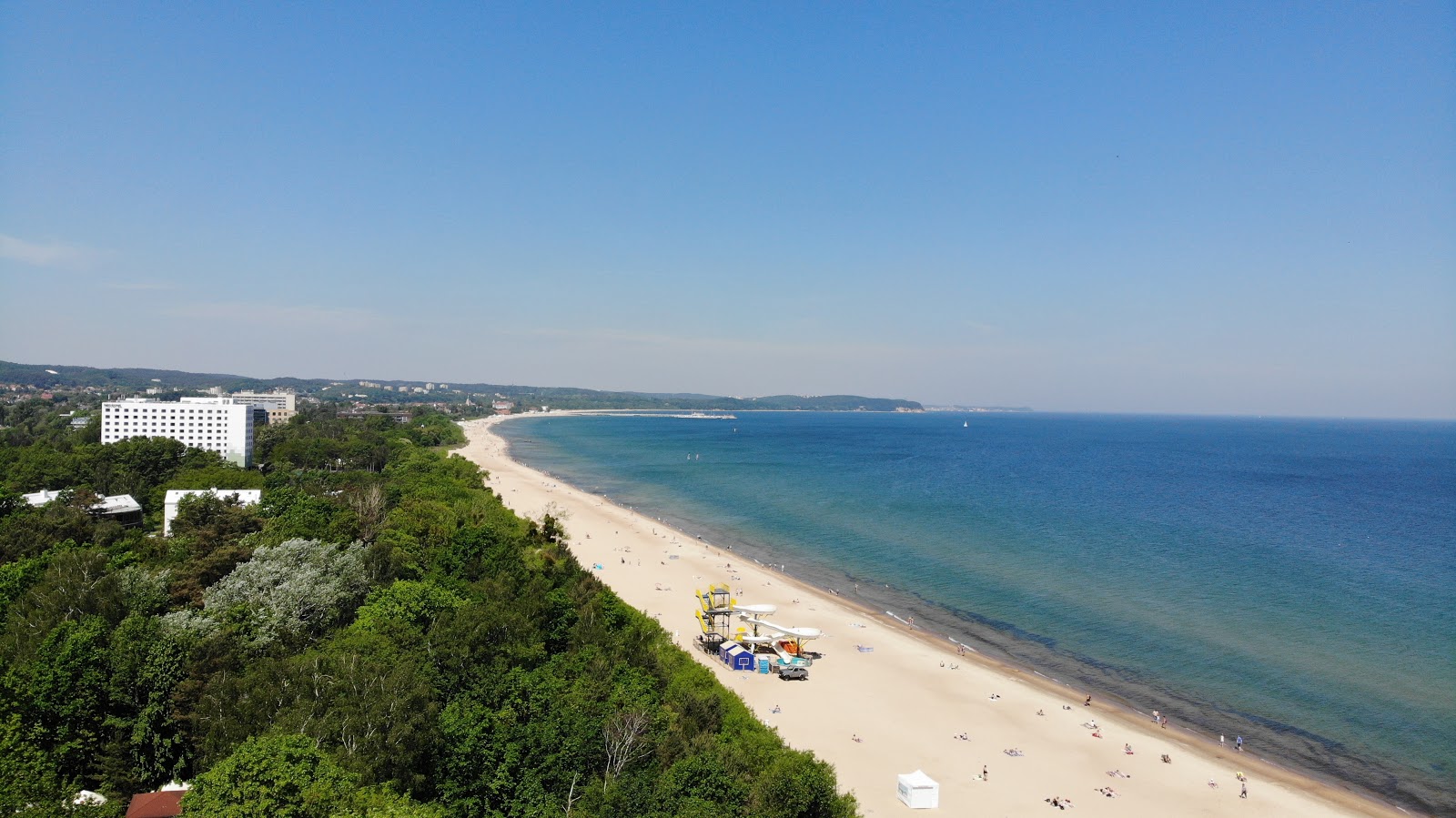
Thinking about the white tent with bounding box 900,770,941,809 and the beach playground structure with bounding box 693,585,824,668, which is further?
the beach playground structure with bounding box 693,585,824,668

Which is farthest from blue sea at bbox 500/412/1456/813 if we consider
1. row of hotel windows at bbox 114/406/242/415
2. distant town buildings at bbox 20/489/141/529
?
row of hotel windows at bbox 114/406/242/415

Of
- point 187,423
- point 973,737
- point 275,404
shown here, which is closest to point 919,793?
point 973,737

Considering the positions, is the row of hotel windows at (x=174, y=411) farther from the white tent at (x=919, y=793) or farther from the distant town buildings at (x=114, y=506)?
the white tent at (x=919, y=793)

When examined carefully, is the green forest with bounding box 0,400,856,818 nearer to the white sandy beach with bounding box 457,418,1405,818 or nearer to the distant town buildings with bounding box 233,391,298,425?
the white sandy beach with bounding box 457,418,1405,818

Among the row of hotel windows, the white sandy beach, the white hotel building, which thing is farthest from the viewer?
the row of hotel windows

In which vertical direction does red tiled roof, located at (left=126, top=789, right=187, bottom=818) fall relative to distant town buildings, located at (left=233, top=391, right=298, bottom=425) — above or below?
below

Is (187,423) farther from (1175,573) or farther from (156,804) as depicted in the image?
(1175,573)
